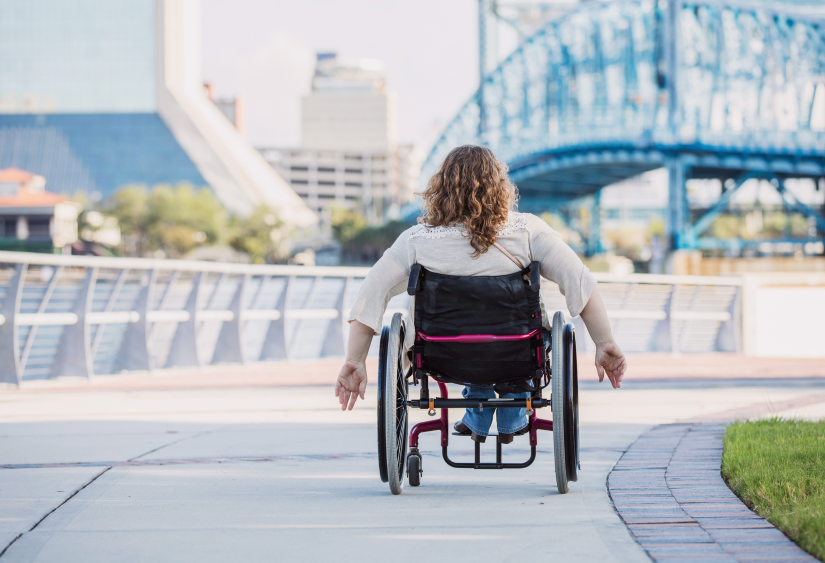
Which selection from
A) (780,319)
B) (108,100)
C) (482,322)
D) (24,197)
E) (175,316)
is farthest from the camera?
(108,100)

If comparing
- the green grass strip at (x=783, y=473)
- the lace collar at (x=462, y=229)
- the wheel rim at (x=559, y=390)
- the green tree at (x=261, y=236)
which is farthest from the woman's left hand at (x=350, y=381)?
the green tree at (x=261, y=236)

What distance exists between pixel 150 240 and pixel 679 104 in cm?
4868

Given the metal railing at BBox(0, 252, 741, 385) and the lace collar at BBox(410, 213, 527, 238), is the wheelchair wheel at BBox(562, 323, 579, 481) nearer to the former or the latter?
the lace collar at BBox(410, 213, 527, 238)

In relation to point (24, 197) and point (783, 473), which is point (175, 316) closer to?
point (783, 473)

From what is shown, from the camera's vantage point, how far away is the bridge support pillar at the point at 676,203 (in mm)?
52469

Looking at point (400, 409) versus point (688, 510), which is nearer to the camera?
point (688, 510)

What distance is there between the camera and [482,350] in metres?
3.41

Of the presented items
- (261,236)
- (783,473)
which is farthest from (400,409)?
(261,236)

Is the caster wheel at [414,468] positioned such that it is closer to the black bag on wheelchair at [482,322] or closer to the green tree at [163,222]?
the black bag on wheelchair at [482,322]

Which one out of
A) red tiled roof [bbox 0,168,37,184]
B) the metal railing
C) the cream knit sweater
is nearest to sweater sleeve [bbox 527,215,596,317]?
the cream knit sweater

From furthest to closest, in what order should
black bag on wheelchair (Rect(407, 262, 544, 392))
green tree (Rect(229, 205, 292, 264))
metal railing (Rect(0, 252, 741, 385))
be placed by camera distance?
1. green tree (Rect(229, 205, 292, 264))
2. metal railing (Rect(0, 252, 741, 385))
3. black bag on wheelchair (Rect(407, 262, 544, 392))

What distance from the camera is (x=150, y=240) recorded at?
8769 cm

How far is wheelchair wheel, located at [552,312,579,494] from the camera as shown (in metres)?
3.29

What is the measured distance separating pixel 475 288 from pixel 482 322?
0.39ft
